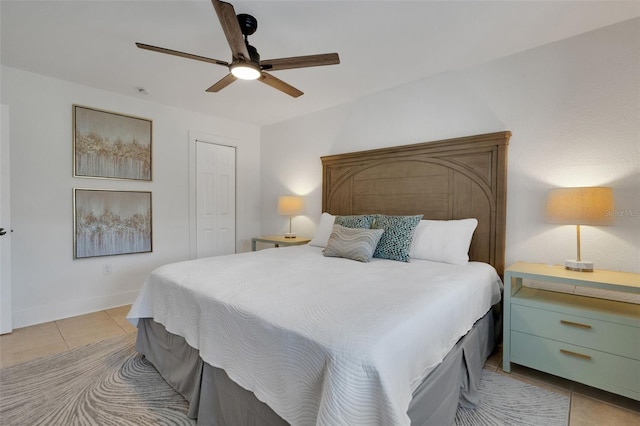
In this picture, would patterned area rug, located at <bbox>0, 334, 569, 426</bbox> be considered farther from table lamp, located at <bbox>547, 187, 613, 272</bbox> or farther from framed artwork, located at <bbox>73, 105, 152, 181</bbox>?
framed artwork, located at <bbox>73, 105, 152, 181</bbox>

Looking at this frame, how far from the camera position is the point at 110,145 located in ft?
10.8

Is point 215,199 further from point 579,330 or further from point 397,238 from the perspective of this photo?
point 579,330

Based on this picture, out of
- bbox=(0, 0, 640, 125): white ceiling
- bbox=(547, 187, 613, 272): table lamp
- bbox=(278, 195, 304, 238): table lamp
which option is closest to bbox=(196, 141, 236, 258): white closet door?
bbox=(278, 195, 304, 238): table lamp

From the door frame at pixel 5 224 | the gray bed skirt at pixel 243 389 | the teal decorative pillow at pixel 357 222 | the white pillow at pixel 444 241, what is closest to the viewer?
the gray bed skirt at pixel 243 389

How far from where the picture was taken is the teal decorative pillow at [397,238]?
2422mm

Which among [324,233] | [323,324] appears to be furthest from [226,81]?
[323,324]

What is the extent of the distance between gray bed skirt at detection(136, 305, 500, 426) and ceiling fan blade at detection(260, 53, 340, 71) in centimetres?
183

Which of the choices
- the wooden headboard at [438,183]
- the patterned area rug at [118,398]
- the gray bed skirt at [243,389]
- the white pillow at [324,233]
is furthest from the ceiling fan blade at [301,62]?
the patterned area rug at [118,398]

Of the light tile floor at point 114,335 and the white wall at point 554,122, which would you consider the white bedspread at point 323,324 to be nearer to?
the light tile floor at point 114,335

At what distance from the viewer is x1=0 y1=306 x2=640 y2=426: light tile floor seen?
165 centimetres

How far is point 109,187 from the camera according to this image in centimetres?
332

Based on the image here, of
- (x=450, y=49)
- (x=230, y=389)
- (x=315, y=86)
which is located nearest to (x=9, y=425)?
(x=230, y=389)

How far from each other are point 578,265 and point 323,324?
1958 mm

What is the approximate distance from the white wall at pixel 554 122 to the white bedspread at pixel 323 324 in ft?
2.32
